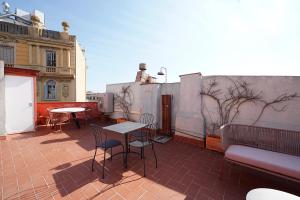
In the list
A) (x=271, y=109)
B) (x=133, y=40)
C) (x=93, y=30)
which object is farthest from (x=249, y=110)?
(x=93, y=30)

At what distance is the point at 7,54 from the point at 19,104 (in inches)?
350

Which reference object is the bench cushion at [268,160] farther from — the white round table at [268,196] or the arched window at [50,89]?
the arched window at [50,89]

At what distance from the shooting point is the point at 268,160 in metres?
2.35

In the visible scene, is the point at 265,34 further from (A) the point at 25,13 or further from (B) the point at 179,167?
(A) the point at 25,13

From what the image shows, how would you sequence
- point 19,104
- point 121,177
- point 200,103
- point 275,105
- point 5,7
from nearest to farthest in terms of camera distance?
1. point 121,177
2. point 275,105
3. point 200,103
4. point 19,104
5. point 5,7

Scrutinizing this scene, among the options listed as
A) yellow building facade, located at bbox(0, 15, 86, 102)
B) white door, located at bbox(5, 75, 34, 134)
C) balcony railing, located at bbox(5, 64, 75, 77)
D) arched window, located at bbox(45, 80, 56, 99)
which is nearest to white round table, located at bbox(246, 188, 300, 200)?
white door, located at bbox(5, 75, 34, 134)

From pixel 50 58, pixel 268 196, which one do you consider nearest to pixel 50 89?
pixel 50 58

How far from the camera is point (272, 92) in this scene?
360cm

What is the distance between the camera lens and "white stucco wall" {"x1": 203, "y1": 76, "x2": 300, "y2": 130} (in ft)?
11.0

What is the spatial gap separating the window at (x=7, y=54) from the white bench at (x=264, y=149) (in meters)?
15.2

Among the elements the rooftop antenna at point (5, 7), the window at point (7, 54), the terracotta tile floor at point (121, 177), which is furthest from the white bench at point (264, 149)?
the rooftop antenna at point (5, 7)

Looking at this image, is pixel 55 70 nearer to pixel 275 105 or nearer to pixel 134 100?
pixel 134 100

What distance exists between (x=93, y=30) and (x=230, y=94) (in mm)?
6140

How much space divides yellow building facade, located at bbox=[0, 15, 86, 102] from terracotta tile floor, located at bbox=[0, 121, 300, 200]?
358 inches
